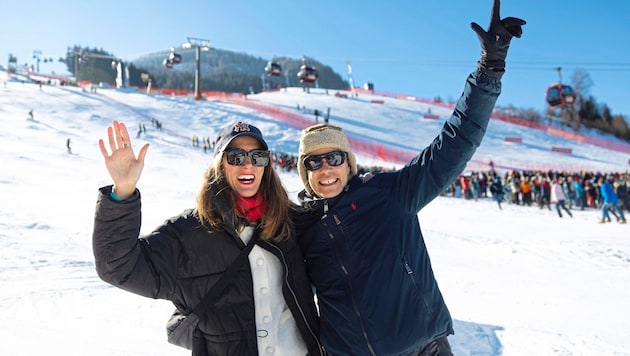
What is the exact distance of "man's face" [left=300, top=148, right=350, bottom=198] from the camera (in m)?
2.37

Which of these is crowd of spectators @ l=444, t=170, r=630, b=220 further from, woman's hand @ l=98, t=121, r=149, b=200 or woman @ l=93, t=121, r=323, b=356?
woman's hand @ l=98, t=121, r=149, b=200

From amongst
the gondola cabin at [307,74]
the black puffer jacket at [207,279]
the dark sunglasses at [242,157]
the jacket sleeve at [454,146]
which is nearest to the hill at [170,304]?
the black puffer jacket at [207,279]

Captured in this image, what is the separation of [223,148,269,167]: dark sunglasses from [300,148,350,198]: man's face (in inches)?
13.9

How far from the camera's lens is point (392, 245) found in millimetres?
2156

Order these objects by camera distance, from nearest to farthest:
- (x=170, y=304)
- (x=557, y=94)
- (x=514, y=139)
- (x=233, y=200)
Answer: (x=233, y=200) < (x=170, y=304) < (x=557, y=94) < (x=514, y=139)

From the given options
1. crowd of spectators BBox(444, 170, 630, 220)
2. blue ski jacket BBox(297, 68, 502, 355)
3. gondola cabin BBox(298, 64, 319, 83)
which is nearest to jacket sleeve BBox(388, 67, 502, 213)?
blue ski jacket BBox(297, 68, 502, 355)

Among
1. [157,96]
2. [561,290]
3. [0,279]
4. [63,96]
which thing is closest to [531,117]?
[157,96]

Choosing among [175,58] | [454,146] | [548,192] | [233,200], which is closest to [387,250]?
[454,146]

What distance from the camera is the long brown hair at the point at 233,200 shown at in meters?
1.98

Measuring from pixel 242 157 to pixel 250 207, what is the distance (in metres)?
0.24

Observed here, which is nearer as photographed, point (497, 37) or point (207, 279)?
point (207, 279)

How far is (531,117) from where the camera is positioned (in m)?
58.7

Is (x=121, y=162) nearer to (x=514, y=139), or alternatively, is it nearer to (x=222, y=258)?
(x=222, y=258)

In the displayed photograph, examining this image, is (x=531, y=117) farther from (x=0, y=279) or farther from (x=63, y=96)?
(x=0, y=279)
